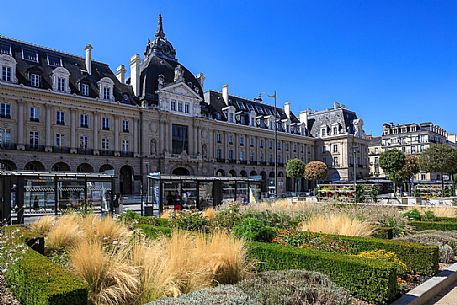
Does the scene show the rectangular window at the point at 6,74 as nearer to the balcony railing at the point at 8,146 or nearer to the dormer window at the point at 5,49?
the dormer window at the point at 5,49

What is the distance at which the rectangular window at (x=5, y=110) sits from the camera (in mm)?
38000

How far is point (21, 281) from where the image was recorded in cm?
582

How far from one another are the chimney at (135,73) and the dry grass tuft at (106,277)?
46365 mm

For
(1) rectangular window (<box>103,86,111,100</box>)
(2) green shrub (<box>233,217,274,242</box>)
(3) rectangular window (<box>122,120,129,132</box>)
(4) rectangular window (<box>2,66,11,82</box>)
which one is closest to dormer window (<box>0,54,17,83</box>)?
(4) rectangular window (<box>2,66,11,82</box>)

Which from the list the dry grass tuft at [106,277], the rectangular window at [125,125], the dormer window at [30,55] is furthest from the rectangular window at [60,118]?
the dry grass tuft at [106,277]

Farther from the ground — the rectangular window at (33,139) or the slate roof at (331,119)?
the slate roof at (331,119)

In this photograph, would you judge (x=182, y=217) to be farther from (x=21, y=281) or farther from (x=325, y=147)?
(x=325, y=147)

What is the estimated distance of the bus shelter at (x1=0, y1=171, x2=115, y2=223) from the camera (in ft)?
54.0

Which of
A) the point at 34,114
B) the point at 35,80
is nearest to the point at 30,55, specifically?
the point at 35,80

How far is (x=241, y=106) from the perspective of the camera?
218 feet

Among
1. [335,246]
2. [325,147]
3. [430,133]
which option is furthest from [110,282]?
[430,133]

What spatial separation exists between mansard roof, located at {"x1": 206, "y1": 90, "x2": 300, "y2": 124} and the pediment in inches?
236

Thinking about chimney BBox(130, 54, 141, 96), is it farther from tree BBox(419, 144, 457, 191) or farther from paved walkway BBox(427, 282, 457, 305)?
paved walkway BBox(427, 282, 457, 305)

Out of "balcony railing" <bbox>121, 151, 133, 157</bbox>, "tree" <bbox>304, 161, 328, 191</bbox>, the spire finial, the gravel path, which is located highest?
the spire finial
